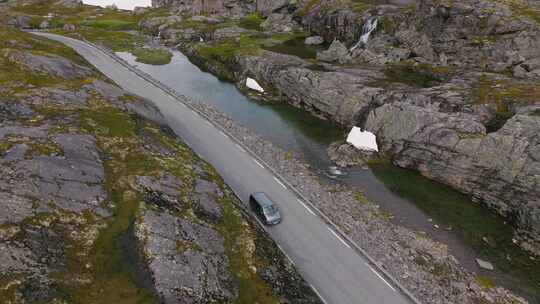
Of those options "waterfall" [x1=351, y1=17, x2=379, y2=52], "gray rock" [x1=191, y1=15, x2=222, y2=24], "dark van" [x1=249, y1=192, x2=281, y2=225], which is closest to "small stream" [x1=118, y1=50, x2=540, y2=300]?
"dark van" [x1=249, y1=192, x2=281, y2=225]

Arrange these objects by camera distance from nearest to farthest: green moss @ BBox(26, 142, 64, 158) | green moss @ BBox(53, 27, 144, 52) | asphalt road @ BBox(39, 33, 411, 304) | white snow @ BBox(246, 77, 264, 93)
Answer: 1. asphalt road @ BBox(39, 33, 411, 304)
2. green moss @ BBox(26, 142, 64, 158)
3. white snow @ BBox(246, 77, 264, 93)
4. green moss @ BBox(53, 27, 144, 52)

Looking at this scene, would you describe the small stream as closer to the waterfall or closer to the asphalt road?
the asphalt road

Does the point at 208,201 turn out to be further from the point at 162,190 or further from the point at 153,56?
the point at 153,56

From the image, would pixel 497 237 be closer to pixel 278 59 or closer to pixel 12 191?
pixel 12 191

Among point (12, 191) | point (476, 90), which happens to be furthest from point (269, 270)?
point (476, 90)

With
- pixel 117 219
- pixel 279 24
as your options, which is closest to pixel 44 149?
pixel 117 219

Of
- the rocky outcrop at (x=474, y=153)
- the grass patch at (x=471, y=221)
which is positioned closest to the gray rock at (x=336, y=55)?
the rocky outcrop at (x=474, y=153)
